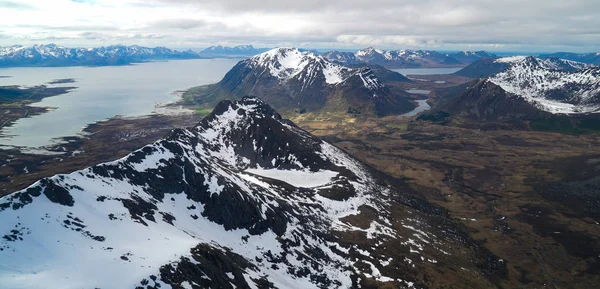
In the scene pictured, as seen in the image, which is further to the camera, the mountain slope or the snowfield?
the mountain slope

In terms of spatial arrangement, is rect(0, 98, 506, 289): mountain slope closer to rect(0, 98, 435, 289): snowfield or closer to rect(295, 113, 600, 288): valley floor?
rect(0, 98, 435, 289): snowfield

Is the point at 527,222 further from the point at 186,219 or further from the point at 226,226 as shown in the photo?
the point at 186,219

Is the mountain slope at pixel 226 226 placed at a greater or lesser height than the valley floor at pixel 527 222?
greater

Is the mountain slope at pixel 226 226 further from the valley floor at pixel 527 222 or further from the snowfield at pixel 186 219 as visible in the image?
the valley floor at pixel 527 222

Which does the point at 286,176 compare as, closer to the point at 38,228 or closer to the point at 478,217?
the point at 478,217

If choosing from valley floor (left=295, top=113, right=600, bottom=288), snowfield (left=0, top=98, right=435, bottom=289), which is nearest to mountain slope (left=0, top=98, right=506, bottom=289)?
snowfield (left=0, top=98, right=435, bottom=289)

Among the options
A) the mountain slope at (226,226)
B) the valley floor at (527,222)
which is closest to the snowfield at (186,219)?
the mountain slope at (226,226)

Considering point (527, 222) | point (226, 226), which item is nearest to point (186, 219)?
point (226, 226)

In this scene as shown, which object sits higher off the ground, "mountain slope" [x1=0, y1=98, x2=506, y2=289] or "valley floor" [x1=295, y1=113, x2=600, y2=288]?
"mountain slope" [x1=0, y1=98, x2=506, y2=289]
